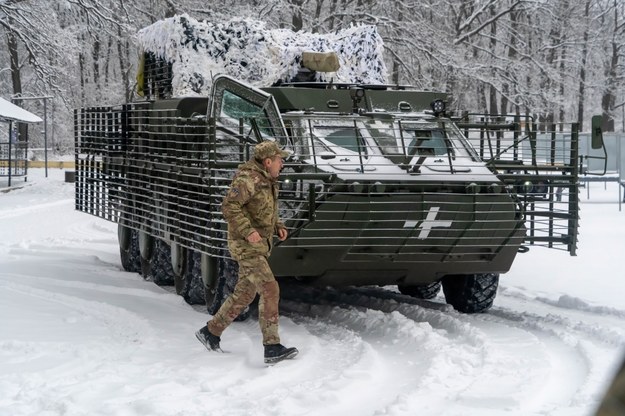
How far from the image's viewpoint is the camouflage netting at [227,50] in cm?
1074

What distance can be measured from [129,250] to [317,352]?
17.2ft

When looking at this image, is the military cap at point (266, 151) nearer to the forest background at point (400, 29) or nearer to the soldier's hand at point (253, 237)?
the soldier's hand at point (253, 237)

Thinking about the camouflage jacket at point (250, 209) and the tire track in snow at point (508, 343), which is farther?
the camouflage jacket at point (250, 209)

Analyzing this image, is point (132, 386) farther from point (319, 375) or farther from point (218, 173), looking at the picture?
point (218, 173)

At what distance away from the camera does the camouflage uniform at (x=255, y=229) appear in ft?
21.5

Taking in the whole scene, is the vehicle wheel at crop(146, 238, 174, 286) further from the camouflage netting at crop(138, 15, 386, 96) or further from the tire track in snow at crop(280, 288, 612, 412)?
the camouflage netting at crop(138, 15, 386, 96)

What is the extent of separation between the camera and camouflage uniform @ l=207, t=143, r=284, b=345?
6.55m

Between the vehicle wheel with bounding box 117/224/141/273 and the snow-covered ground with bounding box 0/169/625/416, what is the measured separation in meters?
0.31

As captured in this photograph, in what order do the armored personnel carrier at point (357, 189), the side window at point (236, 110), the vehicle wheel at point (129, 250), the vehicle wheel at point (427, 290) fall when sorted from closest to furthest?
1. the armored personnel carrier at point (357, 189)
2. the side window at point (236, 110)
3. the vehicle wheel at point (427, 290)
4. the vehicle wheel at point (129, 250)

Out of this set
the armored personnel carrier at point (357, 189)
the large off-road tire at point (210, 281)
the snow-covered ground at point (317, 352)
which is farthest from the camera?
the large off-road tire at point (210, 281)

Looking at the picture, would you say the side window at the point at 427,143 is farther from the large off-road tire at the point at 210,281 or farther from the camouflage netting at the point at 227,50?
the camouflage netting at the point at 227,50

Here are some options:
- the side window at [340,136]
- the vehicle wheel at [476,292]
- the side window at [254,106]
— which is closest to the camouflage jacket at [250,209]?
the side window at [254,106]

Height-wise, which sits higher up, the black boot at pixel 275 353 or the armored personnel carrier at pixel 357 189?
the armored personnel carrier at pixel 357 189

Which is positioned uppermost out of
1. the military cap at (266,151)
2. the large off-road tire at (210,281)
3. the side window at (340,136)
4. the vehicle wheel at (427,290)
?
the side window at (340,136)
